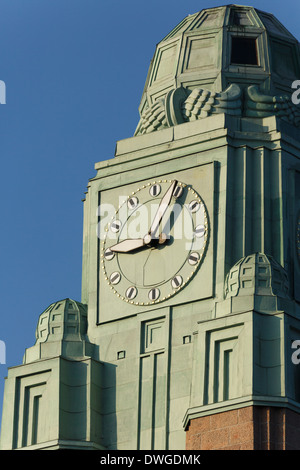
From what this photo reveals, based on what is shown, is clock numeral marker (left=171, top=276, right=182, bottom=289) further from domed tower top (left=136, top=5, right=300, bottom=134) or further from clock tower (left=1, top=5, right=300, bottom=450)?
domed tower top (left=136, top=5, right=300, bottom=134)

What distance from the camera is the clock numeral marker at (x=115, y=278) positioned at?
79.6 meters

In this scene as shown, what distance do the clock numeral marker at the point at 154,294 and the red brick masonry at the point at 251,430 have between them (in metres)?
5.44

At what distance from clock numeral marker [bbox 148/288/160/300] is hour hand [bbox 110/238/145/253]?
143 cm

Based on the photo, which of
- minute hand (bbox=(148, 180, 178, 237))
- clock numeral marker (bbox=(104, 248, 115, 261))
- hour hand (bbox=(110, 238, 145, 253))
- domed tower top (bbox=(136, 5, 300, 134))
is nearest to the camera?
minute hand (bbox=(148, 180, 178, 237))

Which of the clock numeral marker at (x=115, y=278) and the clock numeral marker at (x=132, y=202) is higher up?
the clock numeral marker at (x=132, y=202)

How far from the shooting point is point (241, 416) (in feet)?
242

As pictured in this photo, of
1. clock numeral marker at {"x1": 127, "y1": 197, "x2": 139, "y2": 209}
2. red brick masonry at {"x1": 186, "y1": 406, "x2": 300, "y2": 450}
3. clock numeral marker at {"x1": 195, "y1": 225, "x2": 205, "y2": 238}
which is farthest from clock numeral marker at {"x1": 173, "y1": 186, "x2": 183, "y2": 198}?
red brick masonry at {"x1": 186, "y1": 406, "x2": 300, "y2": 450}

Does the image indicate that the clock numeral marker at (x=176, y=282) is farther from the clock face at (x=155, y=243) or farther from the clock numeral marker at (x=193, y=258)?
the clock numeral marker at (x=193, y=258)

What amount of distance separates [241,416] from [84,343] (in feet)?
23.1

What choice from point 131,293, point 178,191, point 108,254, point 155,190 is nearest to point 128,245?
point 108,254

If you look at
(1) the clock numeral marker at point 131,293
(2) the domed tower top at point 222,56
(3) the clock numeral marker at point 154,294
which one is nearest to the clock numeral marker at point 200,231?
(3) the clock numeral marker at point 154,294

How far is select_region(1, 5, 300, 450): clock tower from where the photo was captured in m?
74.9
